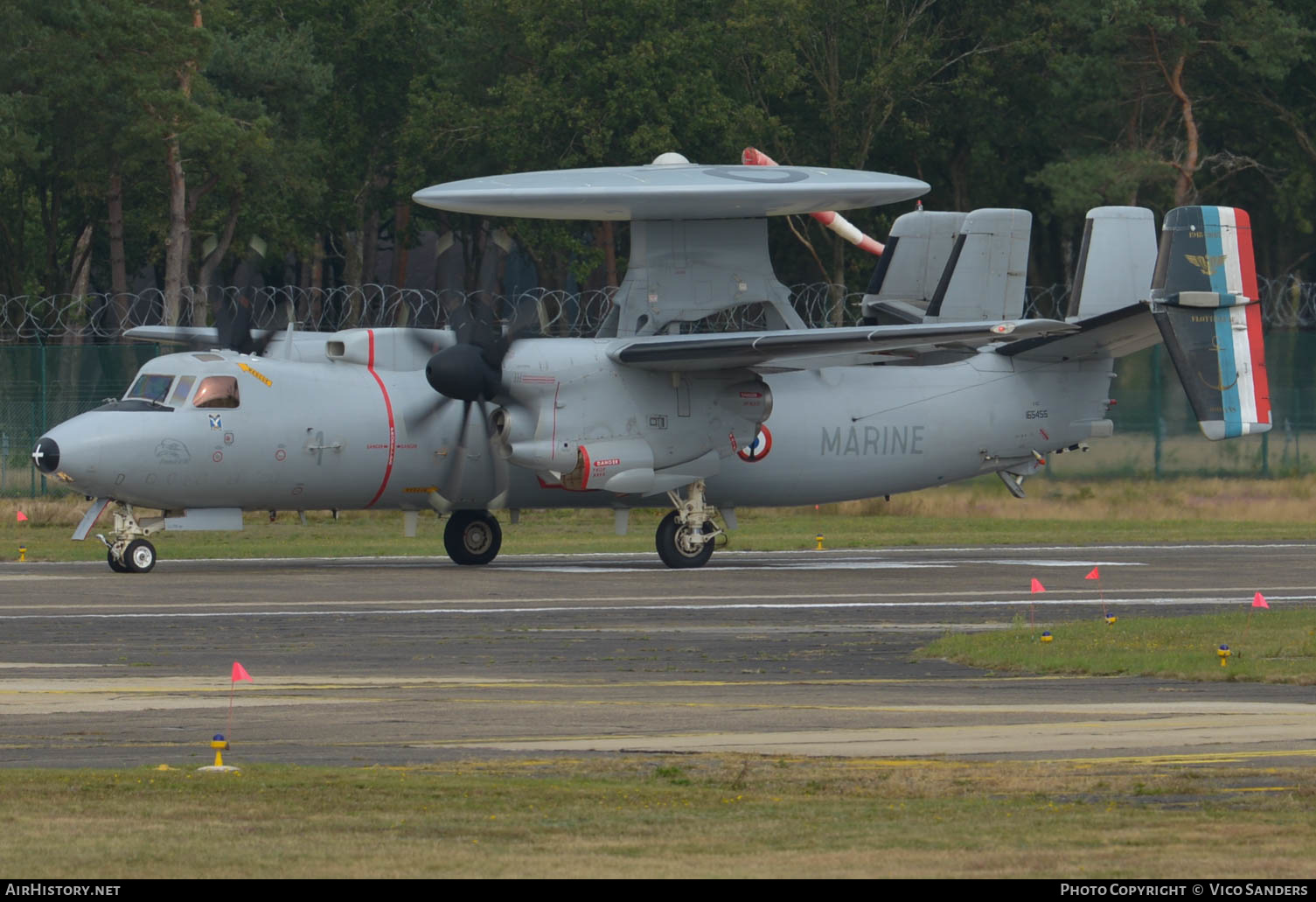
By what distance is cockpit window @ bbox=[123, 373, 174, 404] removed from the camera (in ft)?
97.6

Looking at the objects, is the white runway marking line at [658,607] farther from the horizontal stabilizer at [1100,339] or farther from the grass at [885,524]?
the grass at [885,524]

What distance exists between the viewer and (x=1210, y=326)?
3055 centimetres

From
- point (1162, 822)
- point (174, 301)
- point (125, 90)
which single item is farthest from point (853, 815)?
point (125, 90)

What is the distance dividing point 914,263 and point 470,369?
10.00 m

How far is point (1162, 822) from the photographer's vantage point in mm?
10430

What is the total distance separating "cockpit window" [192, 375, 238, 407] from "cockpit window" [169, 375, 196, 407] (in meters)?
0.15

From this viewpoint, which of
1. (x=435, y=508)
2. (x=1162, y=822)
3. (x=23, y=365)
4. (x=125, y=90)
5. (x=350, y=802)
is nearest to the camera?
(x=1162, y=822)

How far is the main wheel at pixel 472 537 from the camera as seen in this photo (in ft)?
108

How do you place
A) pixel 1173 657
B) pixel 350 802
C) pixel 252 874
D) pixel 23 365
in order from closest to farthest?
pixel 252 874
pixel 350 802
pixel 1173 657
pixel 23 365

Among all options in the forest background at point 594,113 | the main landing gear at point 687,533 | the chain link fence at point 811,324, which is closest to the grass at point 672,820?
the main landing gear at point 687,533

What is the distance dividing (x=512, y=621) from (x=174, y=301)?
3532cm

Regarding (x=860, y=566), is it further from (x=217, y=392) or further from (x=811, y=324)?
(x=811, y=324)

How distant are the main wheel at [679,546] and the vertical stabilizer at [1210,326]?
8267 mm

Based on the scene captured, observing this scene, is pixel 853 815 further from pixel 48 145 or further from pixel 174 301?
pixel 48 145
